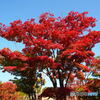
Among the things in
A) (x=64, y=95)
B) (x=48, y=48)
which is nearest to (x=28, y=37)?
(x=48, y=48)

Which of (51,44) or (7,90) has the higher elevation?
(51,44)

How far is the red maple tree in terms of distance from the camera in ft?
51.1

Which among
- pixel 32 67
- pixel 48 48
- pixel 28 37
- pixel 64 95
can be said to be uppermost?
pixel 28 37

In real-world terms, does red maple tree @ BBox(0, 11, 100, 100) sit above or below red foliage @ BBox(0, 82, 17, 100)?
above

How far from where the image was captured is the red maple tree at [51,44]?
15562 mm

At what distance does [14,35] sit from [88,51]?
17.6ft

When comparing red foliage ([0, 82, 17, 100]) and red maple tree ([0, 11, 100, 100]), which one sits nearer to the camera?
red maple tree ([0, 11, 100, 100])

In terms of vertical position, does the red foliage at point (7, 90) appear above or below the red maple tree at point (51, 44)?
below

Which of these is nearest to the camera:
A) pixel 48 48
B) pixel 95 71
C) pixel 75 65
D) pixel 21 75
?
pixel 48 48

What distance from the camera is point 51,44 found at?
→ 15.6 m

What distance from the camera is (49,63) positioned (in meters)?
15.7

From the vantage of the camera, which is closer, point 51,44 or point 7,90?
point 51,44

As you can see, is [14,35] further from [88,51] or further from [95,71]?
[95,71]

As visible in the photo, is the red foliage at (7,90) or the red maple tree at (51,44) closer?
the red maple tree at (51,44)
